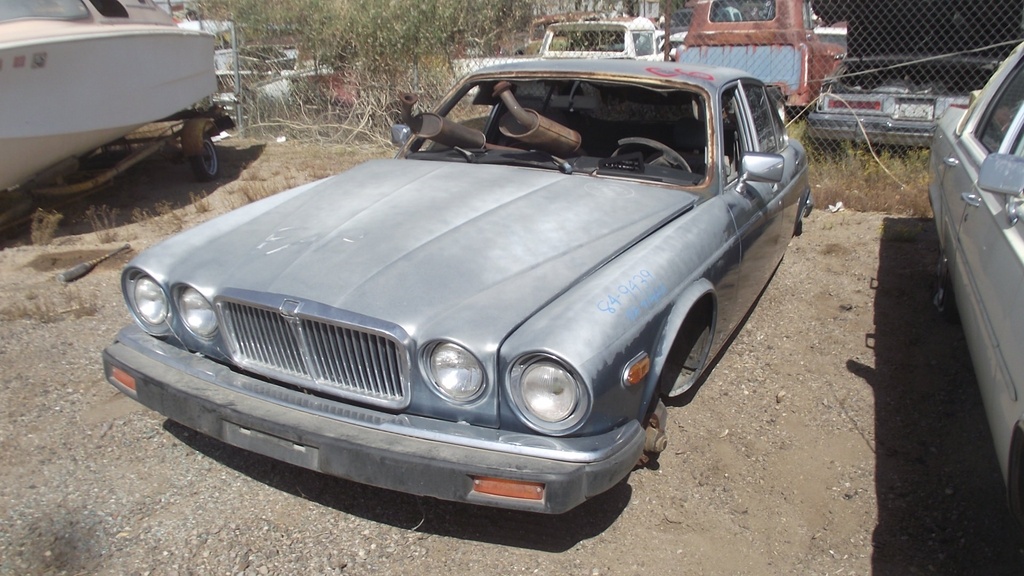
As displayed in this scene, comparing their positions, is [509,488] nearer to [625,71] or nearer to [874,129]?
[625,71]

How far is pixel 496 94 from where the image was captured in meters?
4.38

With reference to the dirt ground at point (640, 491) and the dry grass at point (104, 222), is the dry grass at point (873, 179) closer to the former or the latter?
the dirt ground at point (640, 491)

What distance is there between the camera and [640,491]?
328 cm

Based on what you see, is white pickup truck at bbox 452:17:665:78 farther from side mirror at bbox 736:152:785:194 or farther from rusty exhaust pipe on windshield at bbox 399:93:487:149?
side mirror at bbox 736:152:785:194

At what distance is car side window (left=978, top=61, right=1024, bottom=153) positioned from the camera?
3.83m

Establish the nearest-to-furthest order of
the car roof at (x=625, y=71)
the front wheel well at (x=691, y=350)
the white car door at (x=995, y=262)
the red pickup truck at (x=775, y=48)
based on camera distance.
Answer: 1. the white car door at (x=995, y=262)
2. the front wheel well at (x=691, y=350)
3. the car roof at (x=625, y=71)
4. the red pickup truck at (x=775, y=48)

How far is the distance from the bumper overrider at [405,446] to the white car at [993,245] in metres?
1.17

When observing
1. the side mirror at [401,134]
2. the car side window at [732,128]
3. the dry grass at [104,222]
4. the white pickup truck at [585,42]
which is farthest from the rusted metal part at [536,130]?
the white pickup truck at [585,42]

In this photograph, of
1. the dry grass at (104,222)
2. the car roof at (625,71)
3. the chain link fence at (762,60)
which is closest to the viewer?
the car roof at (625,71)

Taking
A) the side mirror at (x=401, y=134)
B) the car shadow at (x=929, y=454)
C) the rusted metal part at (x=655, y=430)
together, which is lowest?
the car shadow at (x=929, y=454)

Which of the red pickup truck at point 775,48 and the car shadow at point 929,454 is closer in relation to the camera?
the car shadow at point 929,454

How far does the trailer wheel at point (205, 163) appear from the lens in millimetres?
8367

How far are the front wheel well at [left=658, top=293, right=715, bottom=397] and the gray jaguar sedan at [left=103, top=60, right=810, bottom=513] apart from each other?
12 mm

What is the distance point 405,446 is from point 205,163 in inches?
268
